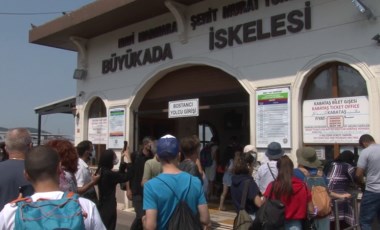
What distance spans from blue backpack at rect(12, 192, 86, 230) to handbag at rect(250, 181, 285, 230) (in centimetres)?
247

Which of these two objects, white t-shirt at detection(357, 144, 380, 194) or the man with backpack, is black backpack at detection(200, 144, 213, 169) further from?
the man with backpack

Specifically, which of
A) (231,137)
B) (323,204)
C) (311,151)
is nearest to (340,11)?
(311,151)

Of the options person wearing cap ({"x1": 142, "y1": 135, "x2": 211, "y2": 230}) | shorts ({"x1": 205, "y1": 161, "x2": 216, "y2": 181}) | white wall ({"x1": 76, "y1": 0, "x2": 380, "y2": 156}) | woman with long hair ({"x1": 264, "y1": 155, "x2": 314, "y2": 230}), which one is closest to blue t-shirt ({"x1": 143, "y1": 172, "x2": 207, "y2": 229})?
person wearing cap ({"x1": 142, "y1": 135, "x2": 211, "y2": 230})

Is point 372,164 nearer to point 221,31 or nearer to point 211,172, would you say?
point 221,31

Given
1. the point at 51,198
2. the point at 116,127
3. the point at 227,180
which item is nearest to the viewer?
the point at 51,198

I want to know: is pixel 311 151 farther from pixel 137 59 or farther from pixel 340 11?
pixel 137 59

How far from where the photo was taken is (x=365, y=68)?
6629 millimetres

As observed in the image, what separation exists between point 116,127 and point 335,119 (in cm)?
590

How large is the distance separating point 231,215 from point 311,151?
412 centimetres

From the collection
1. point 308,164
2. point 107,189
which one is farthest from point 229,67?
point 107,189

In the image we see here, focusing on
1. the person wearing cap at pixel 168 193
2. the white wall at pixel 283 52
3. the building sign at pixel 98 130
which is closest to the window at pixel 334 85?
the white wall at pixel 283 52

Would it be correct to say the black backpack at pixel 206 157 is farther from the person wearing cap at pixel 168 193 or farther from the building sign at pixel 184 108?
the person wearing cap at pixel 168 193

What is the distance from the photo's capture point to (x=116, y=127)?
11.3 metres

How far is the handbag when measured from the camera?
4211mm
